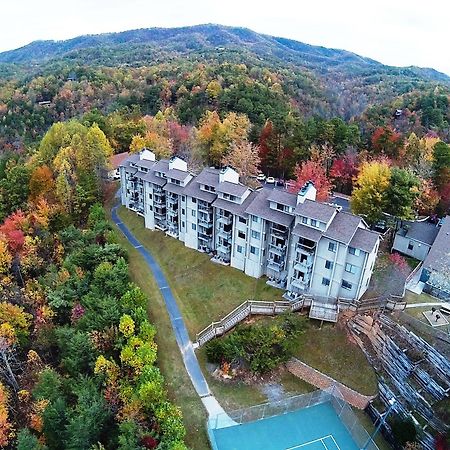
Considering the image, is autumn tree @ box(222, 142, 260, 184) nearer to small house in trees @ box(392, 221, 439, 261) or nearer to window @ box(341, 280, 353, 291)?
small house in trees @ box(392, 221, 439, 261)

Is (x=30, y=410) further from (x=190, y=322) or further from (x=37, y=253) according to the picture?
(x=37, y=253)

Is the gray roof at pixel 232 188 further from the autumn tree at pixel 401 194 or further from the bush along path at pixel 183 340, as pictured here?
the autumn tree at pixel 401 194

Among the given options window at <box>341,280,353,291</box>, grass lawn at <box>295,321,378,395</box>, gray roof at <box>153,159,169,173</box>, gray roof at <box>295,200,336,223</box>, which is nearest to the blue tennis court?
grass lawn at <box>295,321,378,395</box>

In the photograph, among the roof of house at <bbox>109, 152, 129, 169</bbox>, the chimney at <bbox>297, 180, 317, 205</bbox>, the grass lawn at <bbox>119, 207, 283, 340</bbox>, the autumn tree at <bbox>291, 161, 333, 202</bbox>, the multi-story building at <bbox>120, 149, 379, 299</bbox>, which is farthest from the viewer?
the roof of house at <bbox>109, 152, 129, 169</bbox>

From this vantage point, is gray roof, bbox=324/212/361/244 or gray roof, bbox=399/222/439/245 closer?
gray roof, bbox=324/212/361/244

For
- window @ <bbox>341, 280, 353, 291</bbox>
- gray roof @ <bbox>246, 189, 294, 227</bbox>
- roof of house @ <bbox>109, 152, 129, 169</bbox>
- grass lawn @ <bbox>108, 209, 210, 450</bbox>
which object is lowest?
grass lawn @ <bbox>108, 209, 210, 450</bbox>

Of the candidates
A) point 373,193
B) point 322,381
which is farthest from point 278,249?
point 322,381

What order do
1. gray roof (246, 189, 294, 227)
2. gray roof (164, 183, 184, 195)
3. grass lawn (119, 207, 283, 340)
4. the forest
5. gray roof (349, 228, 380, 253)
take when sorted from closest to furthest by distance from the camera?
the forest, gray roof (349, 228, 380, 253), gray roof (246, 189, 294, 227), grass lawn (119, 207, 283, 340), gray roof (164, 183, 184, 195)
